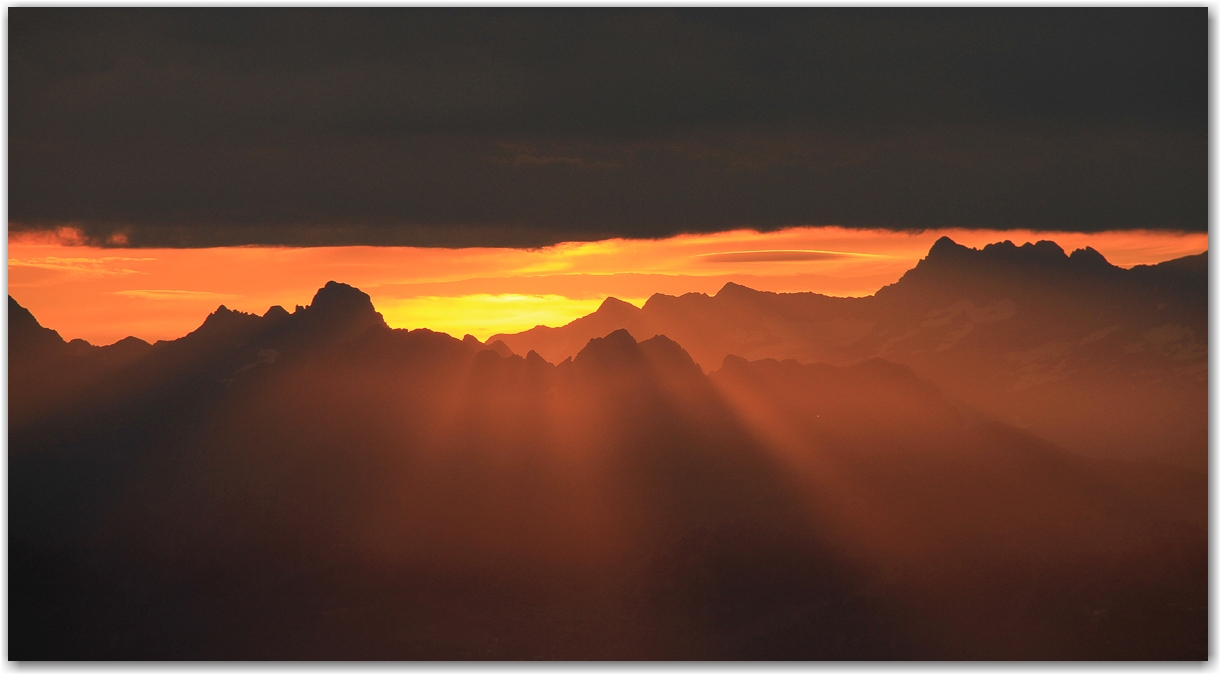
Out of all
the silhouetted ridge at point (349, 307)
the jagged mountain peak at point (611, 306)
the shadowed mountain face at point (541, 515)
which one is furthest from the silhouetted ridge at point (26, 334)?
the jagged mountain peak at point (611, 306)

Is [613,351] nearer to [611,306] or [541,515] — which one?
[541,515]

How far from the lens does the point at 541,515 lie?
7281cm

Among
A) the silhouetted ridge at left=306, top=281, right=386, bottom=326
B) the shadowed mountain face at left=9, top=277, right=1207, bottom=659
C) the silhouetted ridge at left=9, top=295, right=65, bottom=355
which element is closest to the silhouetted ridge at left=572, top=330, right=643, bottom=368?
the shadowed mountain face at left=9, top=277, right=1207, bottom=659

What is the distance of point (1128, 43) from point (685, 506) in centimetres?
3781

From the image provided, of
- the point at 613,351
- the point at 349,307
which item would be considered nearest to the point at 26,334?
the point at 349,307

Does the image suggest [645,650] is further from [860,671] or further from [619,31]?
[619,31]

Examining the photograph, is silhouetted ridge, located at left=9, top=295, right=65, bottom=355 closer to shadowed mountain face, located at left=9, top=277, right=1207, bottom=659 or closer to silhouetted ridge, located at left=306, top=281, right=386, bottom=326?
shadowed mountain face, located at left=9, top=277, right=1207, bottom=659

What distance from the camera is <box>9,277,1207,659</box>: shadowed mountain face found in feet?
205

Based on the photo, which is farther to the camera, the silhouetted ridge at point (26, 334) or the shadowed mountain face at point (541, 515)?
the shadowed mountain face at point (541, 515)

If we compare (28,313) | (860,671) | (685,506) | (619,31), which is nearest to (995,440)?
(685,506)

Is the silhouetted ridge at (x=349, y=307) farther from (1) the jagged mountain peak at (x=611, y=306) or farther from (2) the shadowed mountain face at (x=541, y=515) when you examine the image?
(1) the jagged mountain peak at (x=611, y=306)

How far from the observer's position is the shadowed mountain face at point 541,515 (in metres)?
62.5

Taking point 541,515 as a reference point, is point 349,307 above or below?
above

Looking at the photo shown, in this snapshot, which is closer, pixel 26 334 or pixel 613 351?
pixel 26 334
